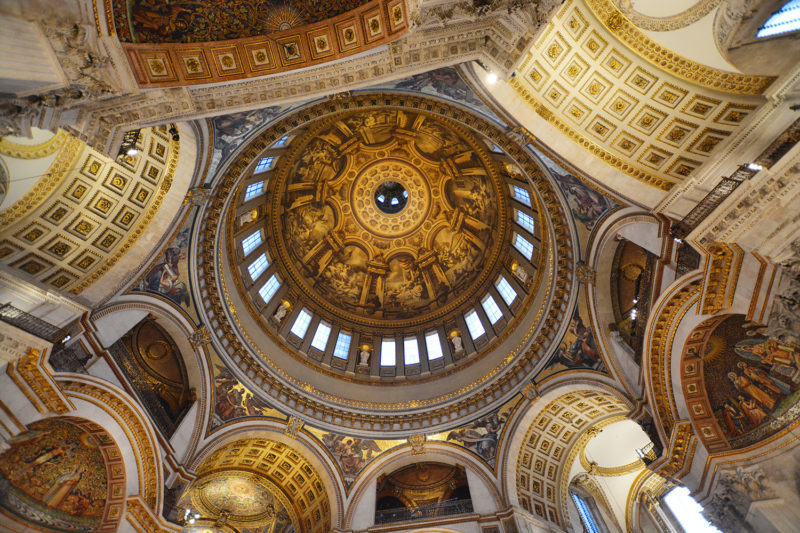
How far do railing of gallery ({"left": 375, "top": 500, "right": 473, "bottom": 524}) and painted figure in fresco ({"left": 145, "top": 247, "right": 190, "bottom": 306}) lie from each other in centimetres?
1065

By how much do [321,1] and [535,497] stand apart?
1694cm

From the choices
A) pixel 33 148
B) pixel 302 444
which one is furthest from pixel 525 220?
pixel 33 148

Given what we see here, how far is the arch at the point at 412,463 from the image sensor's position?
14.7 metres

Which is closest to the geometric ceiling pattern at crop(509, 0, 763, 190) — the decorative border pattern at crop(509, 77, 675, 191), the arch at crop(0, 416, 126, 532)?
the decorative border pattern at crop(509, 77, 675, 191)

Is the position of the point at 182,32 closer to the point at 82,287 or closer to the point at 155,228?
the point at 155,228

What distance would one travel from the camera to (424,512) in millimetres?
15141

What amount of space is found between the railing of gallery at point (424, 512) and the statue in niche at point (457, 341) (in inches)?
256

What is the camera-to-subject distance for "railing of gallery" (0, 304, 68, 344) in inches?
340

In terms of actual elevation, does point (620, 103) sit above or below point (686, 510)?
above

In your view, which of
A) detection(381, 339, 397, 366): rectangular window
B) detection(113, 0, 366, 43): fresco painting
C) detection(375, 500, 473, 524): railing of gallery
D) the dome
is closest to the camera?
detection(113, 0, 366, 43): fresco painting

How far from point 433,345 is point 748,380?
12833mm

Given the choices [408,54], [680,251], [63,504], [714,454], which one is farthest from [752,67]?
[63,504]

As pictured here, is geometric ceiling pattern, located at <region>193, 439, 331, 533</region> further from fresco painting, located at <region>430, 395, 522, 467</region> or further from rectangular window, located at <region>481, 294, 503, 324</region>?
rectangular window, located at <region>481, 294, 503, 324</region>

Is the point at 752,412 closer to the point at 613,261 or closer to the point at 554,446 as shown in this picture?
the point at 613,261
